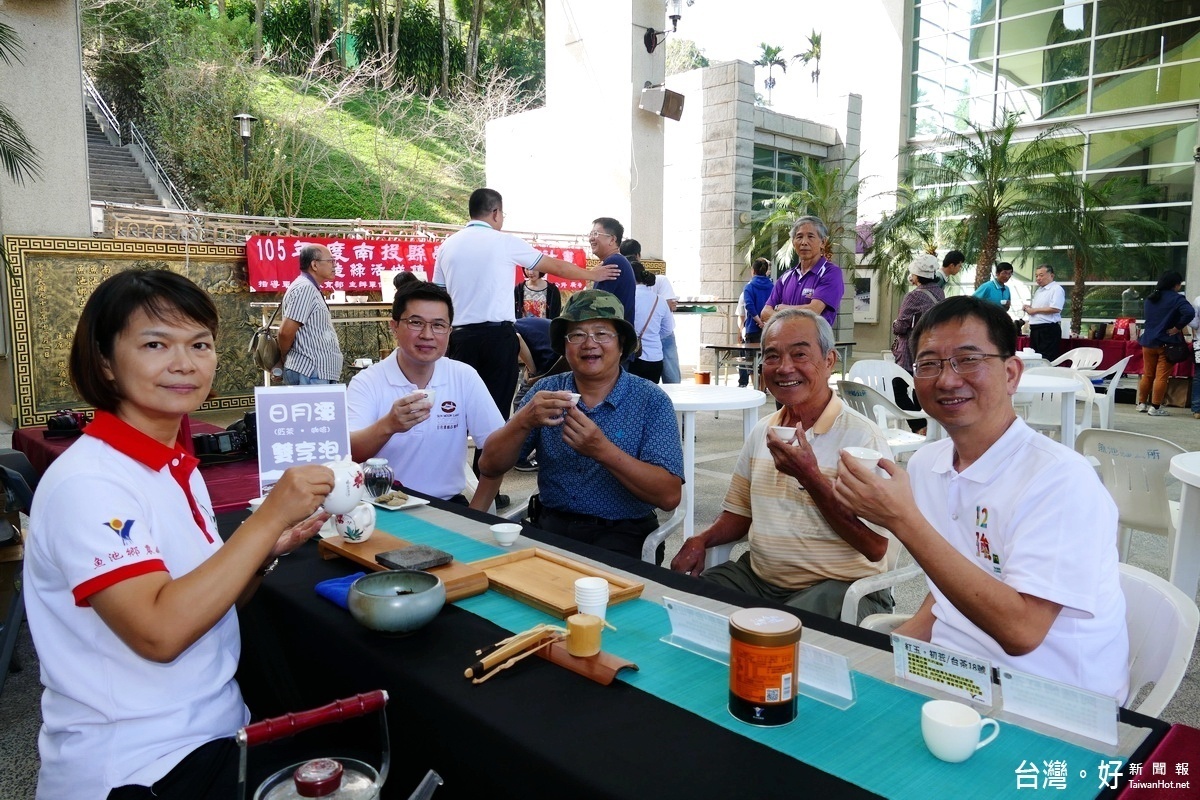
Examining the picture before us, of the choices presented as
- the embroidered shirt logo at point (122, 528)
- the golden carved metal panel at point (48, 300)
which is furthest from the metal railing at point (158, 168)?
the embroidered shirt logo at point (122, 528)

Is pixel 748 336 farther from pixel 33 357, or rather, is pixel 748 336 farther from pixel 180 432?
Result: pixel 180 432

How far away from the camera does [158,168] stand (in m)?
15.8

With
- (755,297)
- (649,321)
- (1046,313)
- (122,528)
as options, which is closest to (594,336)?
(122,528)

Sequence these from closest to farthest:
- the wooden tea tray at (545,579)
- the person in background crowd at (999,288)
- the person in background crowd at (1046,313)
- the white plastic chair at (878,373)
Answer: the wooden tea tray at (545,579), the white plastic chair at (878,373), the person in background crowd at (999,288), the person in background crowd at (1046,313)

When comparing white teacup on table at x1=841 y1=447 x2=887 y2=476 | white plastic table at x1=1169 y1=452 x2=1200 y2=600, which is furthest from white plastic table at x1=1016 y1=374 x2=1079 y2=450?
white teacup on table at x1=841 y1=447 x2=887 y2=476

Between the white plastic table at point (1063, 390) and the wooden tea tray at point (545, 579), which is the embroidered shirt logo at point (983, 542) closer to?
the wooden tea tray at point (545, 579)

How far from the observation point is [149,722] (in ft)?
3.99

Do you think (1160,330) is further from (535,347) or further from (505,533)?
(505,533)

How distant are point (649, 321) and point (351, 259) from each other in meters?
4.42

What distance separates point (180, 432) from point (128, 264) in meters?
6.65

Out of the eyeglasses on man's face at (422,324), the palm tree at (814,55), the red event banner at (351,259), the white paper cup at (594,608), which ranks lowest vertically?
the white paper cup at (594,608)

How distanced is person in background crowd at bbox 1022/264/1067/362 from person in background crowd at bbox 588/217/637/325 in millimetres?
7645

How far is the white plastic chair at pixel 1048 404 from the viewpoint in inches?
220

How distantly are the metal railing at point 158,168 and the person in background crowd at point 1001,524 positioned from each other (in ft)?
54.0
